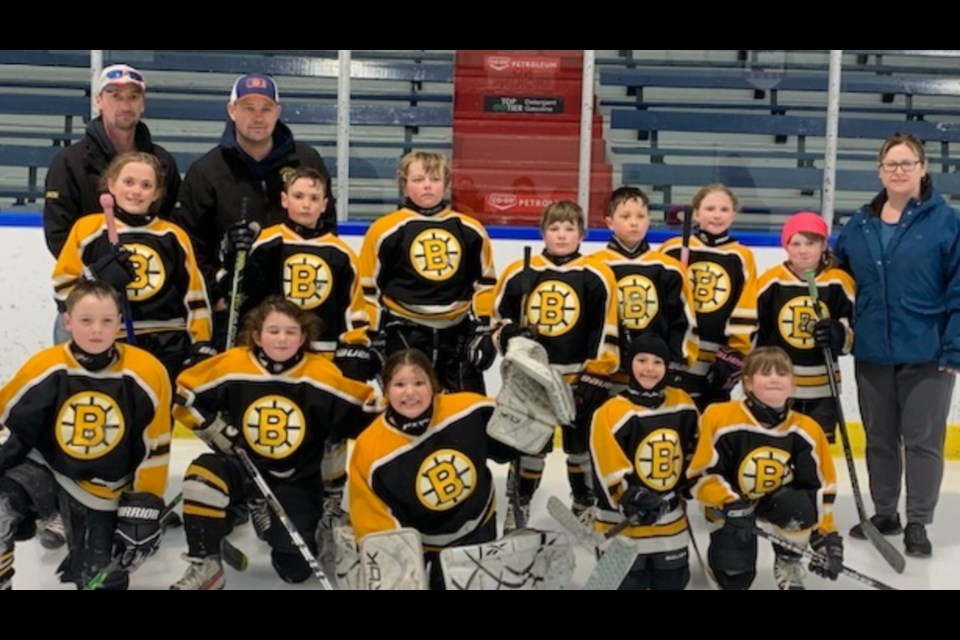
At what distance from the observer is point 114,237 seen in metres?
3.14

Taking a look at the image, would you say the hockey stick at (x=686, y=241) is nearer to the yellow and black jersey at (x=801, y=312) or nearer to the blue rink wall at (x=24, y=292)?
the yellow and black jersey at (x=801, y=312)

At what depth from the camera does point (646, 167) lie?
4719 millimetres

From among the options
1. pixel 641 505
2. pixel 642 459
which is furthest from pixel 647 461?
pixel 641 505

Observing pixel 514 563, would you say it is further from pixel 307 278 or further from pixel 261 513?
pixel 307 278

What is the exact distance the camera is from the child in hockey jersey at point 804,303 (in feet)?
11.4

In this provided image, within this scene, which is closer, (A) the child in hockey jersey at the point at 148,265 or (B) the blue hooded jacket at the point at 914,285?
(A) the child in hockey jersey at the point at 148,265

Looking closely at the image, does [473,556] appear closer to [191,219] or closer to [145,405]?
[145,405]

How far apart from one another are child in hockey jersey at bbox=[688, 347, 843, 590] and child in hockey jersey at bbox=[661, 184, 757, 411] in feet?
1.36

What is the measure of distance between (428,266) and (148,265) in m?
0.74

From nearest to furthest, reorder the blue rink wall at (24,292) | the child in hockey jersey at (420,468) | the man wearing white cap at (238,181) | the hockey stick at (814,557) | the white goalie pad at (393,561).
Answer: the white goalie pad at (393,561)
the child in hockey jersey at (420,468)
the hockey stick at (814,557)
the man wearing white cap at (238,181)
the blue rink wall at (24,292)

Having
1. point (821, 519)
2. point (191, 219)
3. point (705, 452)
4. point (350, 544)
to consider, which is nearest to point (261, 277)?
point (191, 219)

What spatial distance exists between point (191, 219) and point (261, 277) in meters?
0.30

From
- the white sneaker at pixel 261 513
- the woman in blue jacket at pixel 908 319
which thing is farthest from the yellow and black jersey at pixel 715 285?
the white sneaker at pixel 261 513

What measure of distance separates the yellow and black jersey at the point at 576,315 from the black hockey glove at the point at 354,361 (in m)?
0.39
